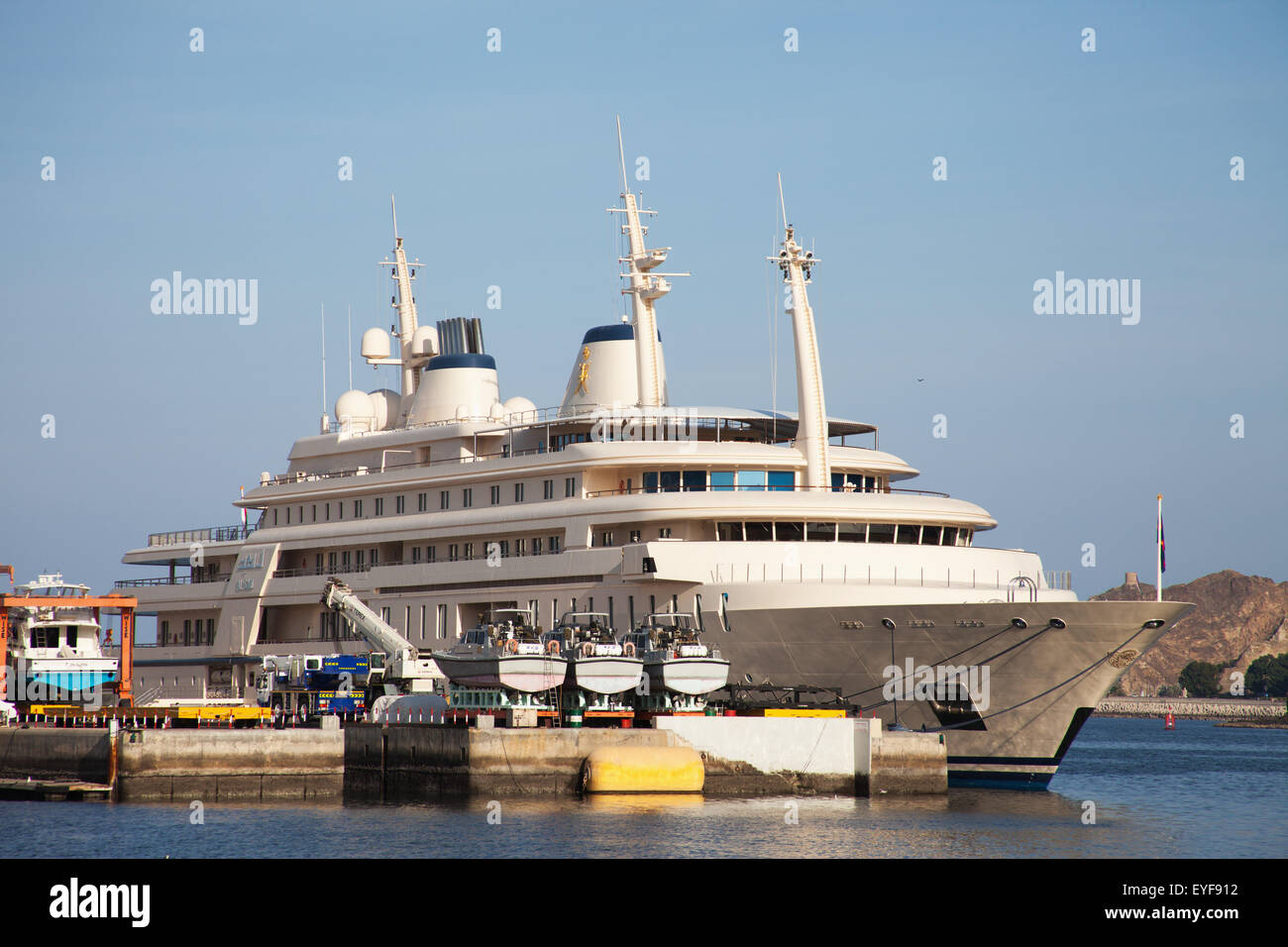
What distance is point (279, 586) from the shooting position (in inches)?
2571

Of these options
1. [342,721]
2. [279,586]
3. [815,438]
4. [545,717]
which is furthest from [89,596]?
[815,438]

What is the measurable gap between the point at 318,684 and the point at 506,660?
1669 centimetres

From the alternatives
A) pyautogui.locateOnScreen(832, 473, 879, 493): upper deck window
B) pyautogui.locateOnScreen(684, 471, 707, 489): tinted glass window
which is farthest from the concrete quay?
pyautogui.locateOnScreen(832, 473, 879, 493): upper deck window

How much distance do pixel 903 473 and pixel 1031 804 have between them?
16754 millimetres

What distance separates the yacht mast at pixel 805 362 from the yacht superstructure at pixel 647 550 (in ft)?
0.30

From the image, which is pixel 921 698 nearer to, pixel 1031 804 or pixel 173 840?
pixel 1031 804

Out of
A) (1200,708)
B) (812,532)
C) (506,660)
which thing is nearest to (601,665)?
(506,660)

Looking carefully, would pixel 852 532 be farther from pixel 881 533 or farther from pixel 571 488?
pixel 571 488

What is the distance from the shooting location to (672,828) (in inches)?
1334

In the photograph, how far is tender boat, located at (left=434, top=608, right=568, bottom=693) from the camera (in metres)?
42.2

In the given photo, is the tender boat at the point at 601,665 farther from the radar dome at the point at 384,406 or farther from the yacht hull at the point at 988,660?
the radar dome at the point at 384,406

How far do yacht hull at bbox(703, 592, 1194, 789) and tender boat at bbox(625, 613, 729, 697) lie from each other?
2.74 meters

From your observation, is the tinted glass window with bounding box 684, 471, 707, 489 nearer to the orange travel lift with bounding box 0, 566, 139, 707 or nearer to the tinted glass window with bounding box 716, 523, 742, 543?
the tinted glass window with bounding box 716, 523, 742, 543
